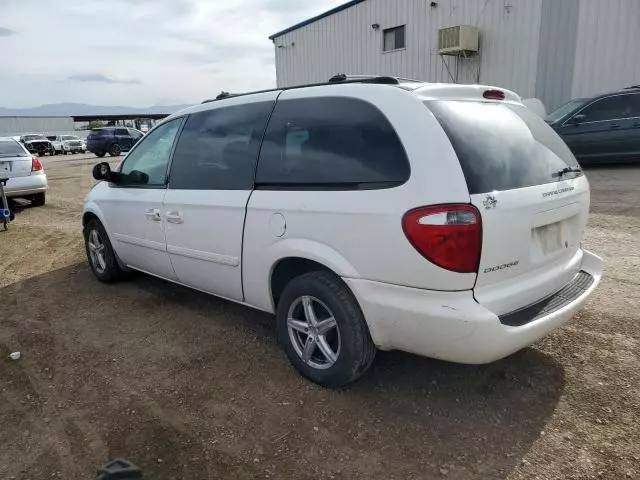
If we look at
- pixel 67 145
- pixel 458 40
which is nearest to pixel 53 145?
pixel 67 145

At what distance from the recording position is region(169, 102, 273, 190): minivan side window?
10.7 ft

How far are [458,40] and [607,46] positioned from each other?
156 inches

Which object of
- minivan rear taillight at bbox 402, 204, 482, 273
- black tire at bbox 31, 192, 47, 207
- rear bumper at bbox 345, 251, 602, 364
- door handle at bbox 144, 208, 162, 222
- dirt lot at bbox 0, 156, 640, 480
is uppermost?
minivan rear taillight at bbox 402, 204, 482, 273

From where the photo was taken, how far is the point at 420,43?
16.6 m

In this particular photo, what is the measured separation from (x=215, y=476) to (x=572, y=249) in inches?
94.7

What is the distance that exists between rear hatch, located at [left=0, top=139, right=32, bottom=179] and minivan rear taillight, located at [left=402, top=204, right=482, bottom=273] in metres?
9.67

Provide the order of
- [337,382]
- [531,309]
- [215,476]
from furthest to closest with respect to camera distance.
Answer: [337,382], [531,309], [215,476]

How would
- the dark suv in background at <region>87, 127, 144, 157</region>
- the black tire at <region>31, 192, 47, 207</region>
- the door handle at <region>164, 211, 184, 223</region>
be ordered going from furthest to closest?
the dark suv in background at <region>87, 127, 144, 157</region> → the black tire at <region>31, 192, 47, 207</region> → the door handle at <region>164, 211, 184, 223</region>

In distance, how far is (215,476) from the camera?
228 cm

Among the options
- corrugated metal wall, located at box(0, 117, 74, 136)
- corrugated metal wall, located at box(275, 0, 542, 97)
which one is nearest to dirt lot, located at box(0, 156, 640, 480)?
corrugated metal wall, located at box(275, 0, 542, 97)

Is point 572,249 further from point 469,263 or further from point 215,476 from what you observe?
point 215,476

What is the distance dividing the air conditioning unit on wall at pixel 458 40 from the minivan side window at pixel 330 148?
13143 mm

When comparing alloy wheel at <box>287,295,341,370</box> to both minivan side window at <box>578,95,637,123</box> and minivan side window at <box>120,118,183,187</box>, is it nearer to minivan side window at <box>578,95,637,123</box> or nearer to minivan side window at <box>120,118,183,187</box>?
minivan side window at <box>120,118,183,187</box>

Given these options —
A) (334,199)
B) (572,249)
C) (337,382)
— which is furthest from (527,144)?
(337,382)
